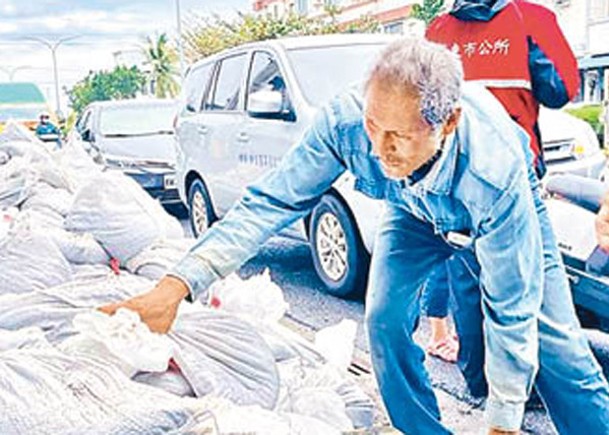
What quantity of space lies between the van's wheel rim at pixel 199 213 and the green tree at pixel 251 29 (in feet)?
68.1

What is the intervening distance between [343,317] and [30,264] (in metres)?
2.44

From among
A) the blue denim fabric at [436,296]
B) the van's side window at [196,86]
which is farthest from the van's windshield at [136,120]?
the blue denim fabric at [436,296]

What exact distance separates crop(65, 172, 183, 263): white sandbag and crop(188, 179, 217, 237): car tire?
384 centimetres

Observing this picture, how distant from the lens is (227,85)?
7359 millimetres

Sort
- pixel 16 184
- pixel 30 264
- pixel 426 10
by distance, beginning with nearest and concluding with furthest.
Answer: pixel 30 264 < pixel 16 184 < pixel 426 10

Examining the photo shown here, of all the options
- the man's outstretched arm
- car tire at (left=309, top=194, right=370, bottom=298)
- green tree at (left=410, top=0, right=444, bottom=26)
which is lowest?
car tire at (left=309, top=194, right=370, bottom=298)

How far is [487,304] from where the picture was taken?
2.18 meters

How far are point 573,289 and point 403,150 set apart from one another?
5.56 ft

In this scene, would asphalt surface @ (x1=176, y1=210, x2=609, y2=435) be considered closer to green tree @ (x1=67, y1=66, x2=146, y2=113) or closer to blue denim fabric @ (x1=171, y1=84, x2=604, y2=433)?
blue denim fabric @ (x1=171, y1=84, x2=604, y2=433)

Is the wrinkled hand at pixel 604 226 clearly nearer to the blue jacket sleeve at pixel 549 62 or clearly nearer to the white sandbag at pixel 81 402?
the blue jacket sleeve at pixel 549 62

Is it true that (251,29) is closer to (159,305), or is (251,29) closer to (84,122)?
(84,122)

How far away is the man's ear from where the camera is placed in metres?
2.03

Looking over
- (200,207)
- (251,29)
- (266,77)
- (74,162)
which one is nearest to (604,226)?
(266,77)

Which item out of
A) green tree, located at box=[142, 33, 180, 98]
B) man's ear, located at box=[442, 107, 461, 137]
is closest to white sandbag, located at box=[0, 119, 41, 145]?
man's ear, located at box=[442, 107, 461, 137]
